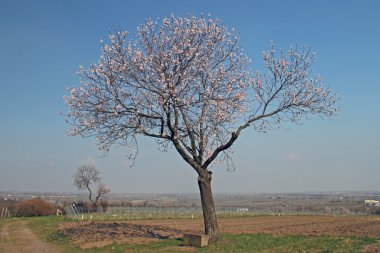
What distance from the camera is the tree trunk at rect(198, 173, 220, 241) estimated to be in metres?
18.9

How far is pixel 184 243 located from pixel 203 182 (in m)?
2.89

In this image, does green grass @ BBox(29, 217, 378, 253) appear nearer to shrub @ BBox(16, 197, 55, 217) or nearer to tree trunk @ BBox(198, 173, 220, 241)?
tree trunk @ BBox(198, 173, 220, 241)

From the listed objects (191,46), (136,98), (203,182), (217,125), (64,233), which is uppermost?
(191,46)

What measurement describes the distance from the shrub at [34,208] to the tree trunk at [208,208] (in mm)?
54995

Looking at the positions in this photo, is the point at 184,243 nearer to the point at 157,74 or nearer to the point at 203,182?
the point at 203,182

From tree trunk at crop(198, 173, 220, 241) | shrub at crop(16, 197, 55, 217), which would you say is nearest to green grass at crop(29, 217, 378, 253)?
tree trunk at crop(198, 173, 220, 241)

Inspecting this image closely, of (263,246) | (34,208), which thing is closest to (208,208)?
(263,246)

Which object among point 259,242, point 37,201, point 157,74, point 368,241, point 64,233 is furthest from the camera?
point 37,201

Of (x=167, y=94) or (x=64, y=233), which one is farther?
(x=64, y=233)

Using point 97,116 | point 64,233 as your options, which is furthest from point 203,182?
point 64,233

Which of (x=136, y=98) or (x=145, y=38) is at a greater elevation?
(x=145, y=38)

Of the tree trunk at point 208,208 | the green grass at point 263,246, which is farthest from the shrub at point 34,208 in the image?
the tree trunk at point 208,208

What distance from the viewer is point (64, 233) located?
27.3 meters

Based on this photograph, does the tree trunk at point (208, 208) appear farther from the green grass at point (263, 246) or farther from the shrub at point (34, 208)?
the shrub at point (34, 208)
